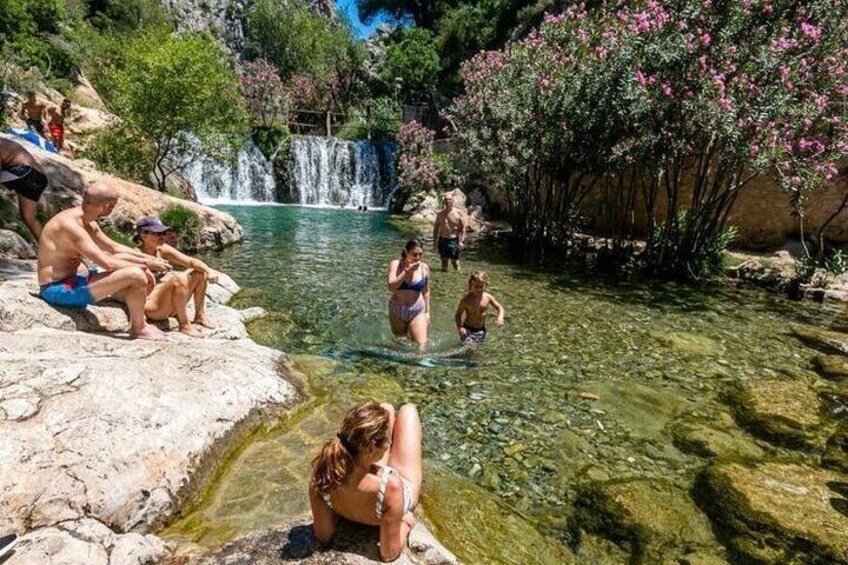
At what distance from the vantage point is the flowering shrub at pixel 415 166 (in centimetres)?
3300

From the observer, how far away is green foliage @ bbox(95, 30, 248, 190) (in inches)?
739

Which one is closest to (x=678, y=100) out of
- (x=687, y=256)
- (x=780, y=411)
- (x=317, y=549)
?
(x=687, y=256)

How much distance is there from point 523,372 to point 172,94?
16.7 metres

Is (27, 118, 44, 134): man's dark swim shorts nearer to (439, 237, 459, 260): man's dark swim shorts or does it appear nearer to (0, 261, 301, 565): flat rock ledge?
(439, 237, 459, 260): man's dark swim shorts

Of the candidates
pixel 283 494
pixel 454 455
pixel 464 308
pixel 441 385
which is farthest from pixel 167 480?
pixel 464 308

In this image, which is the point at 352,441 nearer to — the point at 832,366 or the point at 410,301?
the point at 410,301

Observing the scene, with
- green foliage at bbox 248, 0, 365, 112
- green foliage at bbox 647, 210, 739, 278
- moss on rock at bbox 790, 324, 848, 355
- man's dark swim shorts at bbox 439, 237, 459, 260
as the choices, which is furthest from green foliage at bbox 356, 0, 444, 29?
moss on rock at bbox 790, 324, 848, 355

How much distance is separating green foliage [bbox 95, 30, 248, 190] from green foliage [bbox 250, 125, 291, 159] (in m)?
15.9

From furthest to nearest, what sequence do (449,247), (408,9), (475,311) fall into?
(408,9)
(449,247)
(475,311)

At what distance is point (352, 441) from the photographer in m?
3.41

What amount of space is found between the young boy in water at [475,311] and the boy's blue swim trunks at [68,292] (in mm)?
5183

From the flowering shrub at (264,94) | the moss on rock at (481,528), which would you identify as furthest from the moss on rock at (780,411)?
the flowering shrub at (264,94)

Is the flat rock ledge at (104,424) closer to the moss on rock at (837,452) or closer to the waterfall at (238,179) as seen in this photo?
the moss on rock at (837,452)

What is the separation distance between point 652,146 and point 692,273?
13.7ft
